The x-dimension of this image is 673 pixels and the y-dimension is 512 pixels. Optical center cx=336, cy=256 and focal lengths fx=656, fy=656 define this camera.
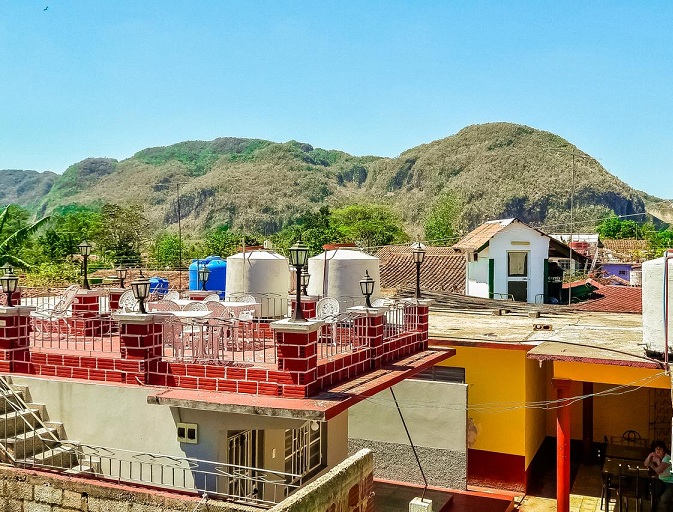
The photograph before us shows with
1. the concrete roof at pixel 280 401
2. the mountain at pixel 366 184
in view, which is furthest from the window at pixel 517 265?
the mountain at pixel 366 184

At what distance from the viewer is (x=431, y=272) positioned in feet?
102

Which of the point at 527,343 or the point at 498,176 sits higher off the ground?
the point at 498,176

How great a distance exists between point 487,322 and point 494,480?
13.0ft

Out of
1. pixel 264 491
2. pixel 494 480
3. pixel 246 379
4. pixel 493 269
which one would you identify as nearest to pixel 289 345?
pixel 246 379

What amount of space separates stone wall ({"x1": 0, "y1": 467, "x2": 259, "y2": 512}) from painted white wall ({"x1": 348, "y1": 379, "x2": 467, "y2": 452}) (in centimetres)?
683

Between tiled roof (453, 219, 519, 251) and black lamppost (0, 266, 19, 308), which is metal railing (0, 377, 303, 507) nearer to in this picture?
black lamppost (0, 266, 19, 308)

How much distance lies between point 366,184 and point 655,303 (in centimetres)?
13186

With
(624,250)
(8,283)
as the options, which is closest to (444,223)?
(624,250)

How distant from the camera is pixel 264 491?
31.0ft

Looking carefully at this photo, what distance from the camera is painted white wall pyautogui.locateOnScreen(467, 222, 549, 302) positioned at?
86.1 feet

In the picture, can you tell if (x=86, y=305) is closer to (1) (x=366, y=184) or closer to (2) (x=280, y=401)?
(2) (x=280, y=401)

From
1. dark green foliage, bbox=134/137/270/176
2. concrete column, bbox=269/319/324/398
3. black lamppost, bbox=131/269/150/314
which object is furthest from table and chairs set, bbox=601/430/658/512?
dark green foliage, bbox=134/137/270/176

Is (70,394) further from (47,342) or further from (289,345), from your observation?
(289,345)

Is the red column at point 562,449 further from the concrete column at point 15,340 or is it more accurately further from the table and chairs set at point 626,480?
the concrete column at point 15,340
